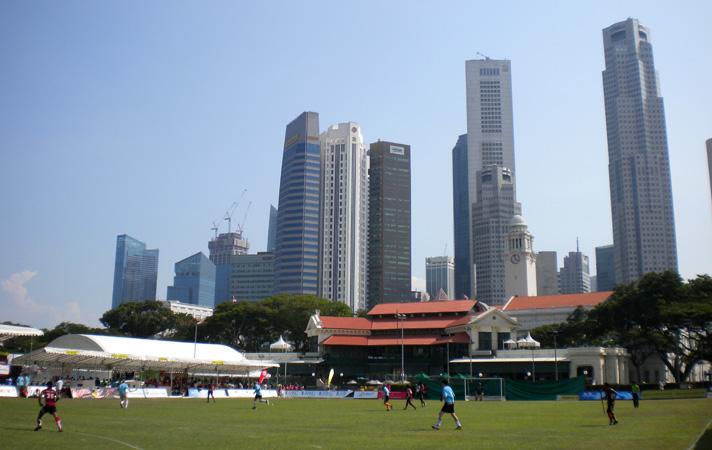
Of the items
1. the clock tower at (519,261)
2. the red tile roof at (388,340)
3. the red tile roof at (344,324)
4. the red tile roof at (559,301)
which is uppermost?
the clock tower at (519,261)

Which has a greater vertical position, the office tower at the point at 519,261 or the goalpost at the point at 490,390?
the office tower at the point at 519,261

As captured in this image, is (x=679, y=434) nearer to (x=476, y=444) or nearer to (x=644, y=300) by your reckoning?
(x=476, y=444)

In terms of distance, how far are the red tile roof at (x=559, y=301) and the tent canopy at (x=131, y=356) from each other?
164ft

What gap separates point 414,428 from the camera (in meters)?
25.6

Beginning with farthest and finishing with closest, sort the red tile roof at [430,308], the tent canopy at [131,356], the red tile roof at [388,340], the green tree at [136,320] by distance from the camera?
the green tree at [136,320] → the red tile roof at [430,308] → the red tile roof at [388,340] → the tent canopy at [131,356]

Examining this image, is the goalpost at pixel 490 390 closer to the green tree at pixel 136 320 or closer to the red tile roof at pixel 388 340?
the red tile roof at pixel 388 340

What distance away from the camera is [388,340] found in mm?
97000

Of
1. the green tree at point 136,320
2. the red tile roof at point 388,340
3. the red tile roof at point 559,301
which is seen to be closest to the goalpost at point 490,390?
the red tile roof at point 388,340

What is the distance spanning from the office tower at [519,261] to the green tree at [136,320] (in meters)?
75.0

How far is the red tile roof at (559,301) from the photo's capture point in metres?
105

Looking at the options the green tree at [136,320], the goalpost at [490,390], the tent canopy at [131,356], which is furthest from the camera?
the green tree at [136,320]

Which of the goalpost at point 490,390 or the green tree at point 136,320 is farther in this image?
the green tree at point 136,320

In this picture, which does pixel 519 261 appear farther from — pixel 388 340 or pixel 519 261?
pixel 388 340

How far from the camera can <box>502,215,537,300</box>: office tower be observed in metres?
151
